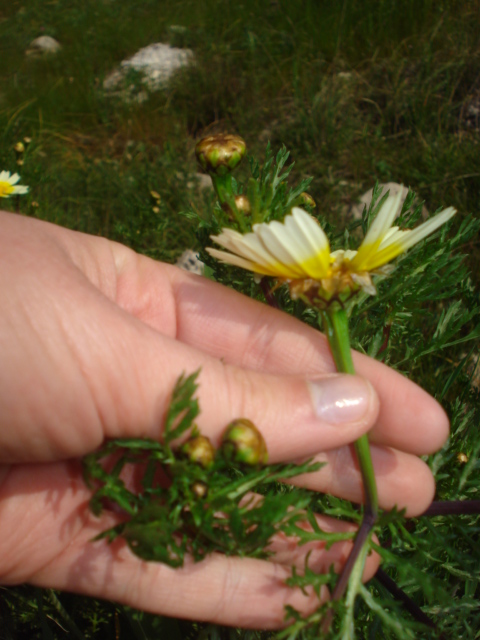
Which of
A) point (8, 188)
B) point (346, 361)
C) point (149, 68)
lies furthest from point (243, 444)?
point (149, 68)

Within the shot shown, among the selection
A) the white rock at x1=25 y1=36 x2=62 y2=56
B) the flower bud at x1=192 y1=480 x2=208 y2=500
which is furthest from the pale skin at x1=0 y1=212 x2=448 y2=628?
the white rock at x1=25 y1=36 x2=62 y2=56

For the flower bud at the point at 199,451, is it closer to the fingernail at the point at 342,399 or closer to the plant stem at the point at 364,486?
the fingernail at the point at 342,399

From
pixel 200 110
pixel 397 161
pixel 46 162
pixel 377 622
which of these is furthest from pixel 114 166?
pixel 377 622

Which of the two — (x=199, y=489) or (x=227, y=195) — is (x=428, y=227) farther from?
(x=199, y=489)

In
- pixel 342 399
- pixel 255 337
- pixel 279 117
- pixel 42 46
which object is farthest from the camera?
pixel 42 46

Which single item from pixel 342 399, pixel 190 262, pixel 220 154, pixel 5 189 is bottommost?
pixel 190 262

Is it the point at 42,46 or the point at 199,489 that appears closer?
the point at 199,489
